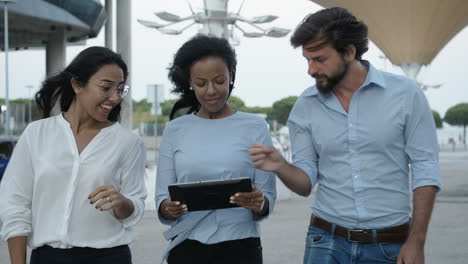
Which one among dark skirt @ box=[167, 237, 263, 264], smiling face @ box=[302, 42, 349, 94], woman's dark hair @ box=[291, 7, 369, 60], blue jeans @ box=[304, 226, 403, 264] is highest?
woman's dark hair @ box=[291, 7, 369, 60]

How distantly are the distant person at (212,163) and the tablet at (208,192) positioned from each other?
0.12m

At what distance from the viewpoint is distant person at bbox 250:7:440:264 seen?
333 centimetres

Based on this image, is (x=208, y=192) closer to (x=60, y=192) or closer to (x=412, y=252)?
(x=60, y=192)

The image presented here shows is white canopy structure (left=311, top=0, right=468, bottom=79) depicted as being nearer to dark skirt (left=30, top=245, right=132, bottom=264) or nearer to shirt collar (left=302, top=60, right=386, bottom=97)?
shirt collar (left=302, top=60, right=386, bottom=97)

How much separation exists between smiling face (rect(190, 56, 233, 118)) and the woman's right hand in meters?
0.55

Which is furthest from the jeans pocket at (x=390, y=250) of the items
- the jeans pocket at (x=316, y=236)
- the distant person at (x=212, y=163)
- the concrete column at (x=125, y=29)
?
the concrete column at (x=125, y=29)

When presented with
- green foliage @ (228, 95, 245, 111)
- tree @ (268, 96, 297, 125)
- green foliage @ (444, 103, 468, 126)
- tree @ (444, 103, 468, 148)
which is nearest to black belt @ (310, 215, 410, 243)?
green foliage @ (228, 95, 245, 111)

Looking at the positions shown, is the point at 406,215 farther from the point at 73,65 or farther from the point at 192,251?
the point at 73,65

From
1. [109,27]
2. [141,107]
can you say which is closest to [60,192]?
[109,27]

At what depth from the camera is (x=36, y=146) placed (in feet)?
11.4

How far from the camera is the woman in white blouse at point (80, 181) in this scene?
339 centimetres

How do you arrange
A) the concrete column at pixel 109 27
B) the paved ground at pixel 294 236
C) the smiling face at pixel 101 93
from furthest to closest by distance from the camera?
1. the concrete column at pixel 109 27
2. the paved ground at pixel 294 236
3. the smiling face at pixel 101 93

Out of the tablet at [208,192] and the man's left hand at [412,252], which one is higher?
the tablet at [208,192]

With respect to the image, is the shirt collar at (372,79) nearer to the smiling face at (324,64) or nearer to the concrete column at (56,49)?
the smiling face at (324,64)
